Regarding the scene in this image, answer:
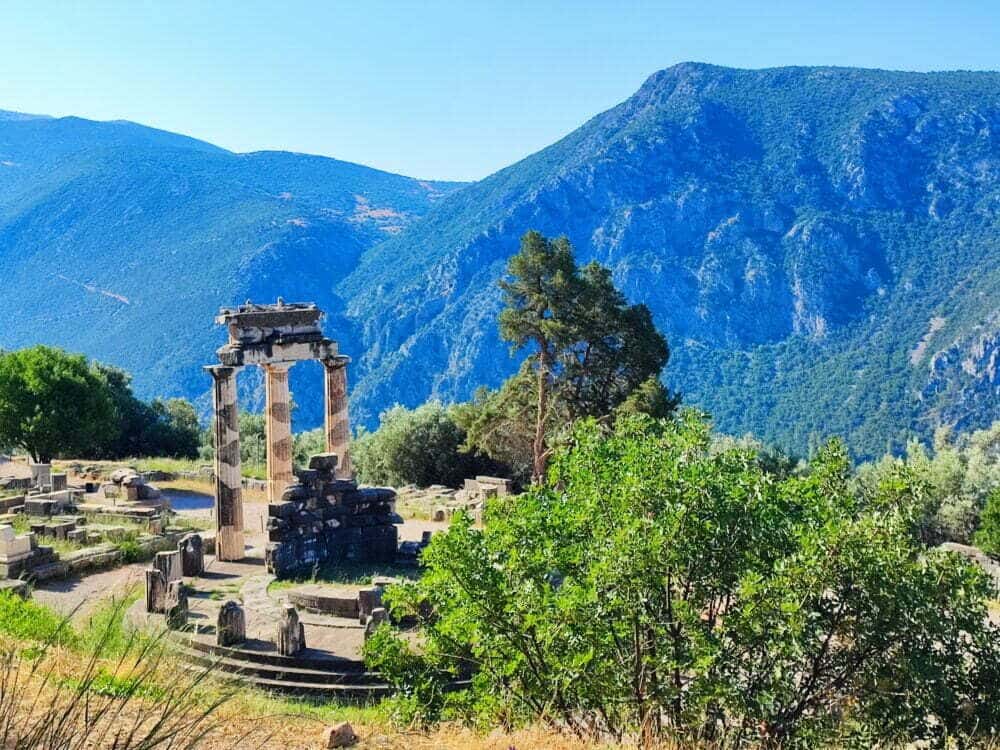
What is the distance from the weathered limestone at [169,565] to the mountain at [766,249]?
81.9 meters

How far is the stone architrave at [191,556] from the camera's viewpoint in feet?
68.3

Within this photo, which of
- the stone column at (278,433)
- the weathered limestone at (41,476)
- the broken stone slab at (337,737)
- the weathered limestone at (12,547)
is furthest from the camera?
the weathered limestone at (41,476)

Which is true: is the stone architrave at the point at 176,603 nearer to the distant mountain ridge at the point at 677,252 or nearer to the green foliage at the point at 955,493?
the green foliage at the point at 955,493

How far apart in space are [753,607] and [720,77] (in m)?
169

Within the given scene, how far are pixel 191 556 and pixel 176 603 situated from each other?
3.82 meters

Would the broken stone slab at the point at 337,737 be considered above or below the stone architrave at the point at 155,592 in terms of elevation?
above

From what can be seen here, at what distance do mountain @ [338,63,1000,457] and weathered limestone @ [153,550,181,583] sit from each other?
269ft

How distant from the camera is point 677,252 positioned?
140750 mm

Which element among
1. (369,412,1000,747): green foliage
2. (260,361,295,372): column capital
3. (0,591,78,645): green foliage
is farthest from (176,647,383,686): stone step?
(260,361,295,372): column capital

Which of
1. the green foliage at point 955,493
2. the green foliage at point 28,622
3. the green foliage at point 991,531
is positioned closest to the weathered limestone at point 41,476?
the green foliage at point 28,622

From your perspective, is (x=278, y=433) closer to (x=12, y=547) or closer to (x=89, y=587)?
(x=89, y=587)

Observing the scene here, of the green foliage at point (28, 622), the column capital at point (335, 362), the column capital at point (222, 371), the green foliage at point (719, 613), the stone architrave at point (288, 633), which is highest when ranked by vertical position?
the column capital at point (335, 362)

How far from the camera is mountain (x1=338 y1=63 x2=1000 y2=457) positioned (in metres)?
→ 105

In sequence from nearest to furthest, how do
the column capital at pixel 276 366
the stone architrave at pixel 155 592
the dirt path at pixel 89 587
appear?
1. the stone architrave at pixel 155 592
2. the dirt path at pixel 89 587
3. the column capital at pixel 276 366
